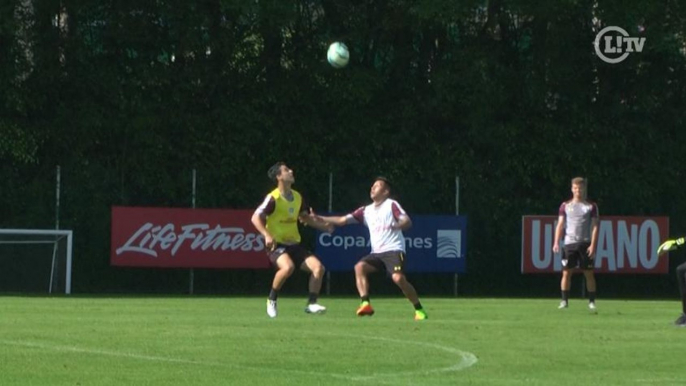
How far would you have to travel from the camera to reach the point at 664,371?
13.7 m

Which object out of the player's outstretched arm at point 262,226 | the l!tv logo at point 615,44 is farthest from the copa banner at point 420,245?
the player's outstretched arm at point 262,226

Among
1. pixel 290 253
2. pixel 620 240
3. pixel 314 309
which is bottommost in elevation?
pixel 314 309

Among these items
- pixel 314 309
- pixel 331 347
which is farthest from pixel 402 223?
pixel 331 347

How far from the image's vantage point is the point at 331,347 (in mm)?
15570

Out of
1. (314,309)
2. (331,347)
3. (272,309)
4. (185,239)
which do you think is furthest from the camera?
(185,239)

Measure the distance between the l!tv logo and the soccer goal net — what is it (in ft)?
42.9

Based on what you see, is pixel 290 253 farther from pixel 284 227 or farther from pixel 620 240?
pixel 620 240

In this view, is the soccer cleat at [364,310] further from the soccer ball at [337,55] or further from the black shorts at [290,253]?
the soccer ball at [337,55]

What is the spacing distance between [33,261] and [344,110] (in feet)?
26.9

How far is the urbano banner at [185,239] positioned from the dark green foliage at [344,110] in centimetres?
134

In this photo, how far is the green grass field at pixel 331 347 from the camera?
12.8 meters

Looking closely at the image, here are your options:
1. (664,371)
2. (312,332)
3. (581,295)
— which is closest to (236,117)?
(581,295)

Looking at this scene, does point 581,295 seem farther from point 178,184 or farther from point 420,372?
→ point 420,372

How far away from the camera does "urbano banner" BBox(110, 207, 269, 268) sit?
32281 millimetres
